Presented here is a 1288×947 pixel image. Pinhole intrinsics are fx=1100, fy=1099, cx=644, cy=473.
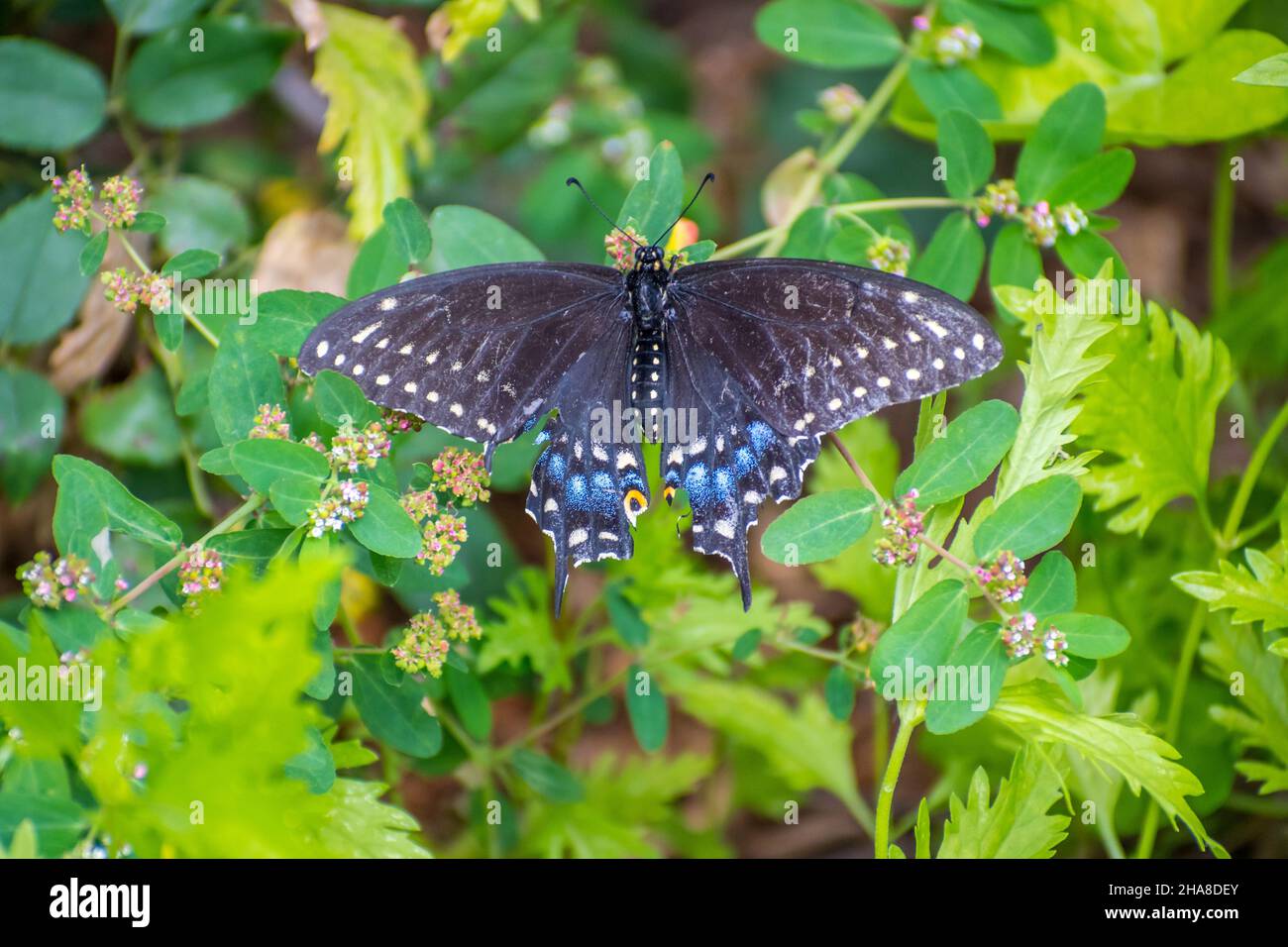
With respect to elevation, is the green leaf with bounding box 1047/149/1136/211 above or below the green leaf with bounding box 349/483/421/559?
above

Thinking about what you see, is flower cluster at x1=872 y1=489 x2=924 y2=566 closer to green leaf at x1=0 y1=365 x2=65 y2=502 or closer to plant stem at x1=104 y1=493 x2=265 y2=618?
plant stem at x1=104 y1=493 x2=265 y2=618

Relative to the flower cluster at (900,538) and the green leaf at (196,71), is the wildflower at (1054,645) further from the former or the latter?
the green leaf at (196,71)

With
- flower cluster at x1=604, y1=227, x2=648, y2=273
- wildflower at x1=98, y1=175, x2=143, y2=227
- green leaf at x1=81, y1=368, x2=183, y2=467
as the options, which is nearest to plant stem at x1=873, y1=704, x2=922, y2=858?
flower cluster at x1=604, y1=227, x2=648, y2=273

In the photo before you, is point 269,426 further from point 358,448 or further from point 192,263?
point 192,263

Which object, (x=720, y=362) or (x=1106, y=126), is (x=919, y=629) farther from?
(x=1106, y=126)

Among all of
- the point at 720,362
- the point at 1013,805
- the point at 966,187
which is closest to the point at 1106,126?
the point at 966,187

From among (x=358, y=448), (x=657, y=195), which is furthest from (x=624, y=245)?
(x=358, y=448)
